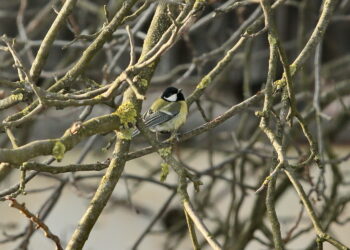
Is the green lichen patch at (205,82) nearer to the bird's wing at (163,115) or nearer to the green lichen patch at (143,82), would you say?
the green lichen patch at (143,82)

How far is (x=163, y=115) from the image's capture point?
3.94 meters

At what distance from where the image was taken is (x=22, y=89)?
2709mm

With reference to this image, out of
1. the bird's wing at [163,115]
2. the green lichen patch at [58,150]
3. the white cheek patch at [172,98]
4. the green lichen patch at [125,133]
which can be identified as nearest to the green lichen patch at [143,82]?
the green lichen patch at [125,133]

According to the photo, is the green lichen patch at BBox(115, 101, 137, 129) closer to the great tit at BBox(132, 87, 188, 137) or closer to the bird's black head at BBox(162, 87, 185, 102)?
the great tit at BBox(132, 87, 188, 137)

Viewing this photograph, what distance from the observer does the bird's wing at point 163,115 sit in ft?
12.8

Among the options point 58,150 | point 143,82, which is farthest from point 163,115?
point 58,150

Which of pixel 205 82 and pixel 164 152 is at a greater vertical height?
pixel 205 82

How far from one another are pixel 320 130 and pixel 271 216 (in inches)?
66.9

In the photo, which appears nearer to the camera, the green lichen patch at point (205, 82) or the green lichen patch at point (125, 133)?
the green lichen patch at point (125, 133)

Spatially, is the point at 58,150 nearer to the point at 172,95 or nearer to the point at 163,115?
the point at 163,115

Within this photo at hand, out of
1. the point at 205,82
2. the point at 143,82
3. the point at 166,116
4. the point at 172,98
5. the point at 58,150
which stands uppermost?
the point at 172,98

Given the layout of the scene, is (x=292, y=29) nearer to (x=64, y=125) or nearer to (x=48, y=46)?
(x=64, y=125)

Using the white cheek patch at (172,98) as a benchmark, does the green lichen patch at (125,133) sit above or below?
below

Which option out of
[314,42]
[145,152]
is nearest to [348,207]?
[314,42]
